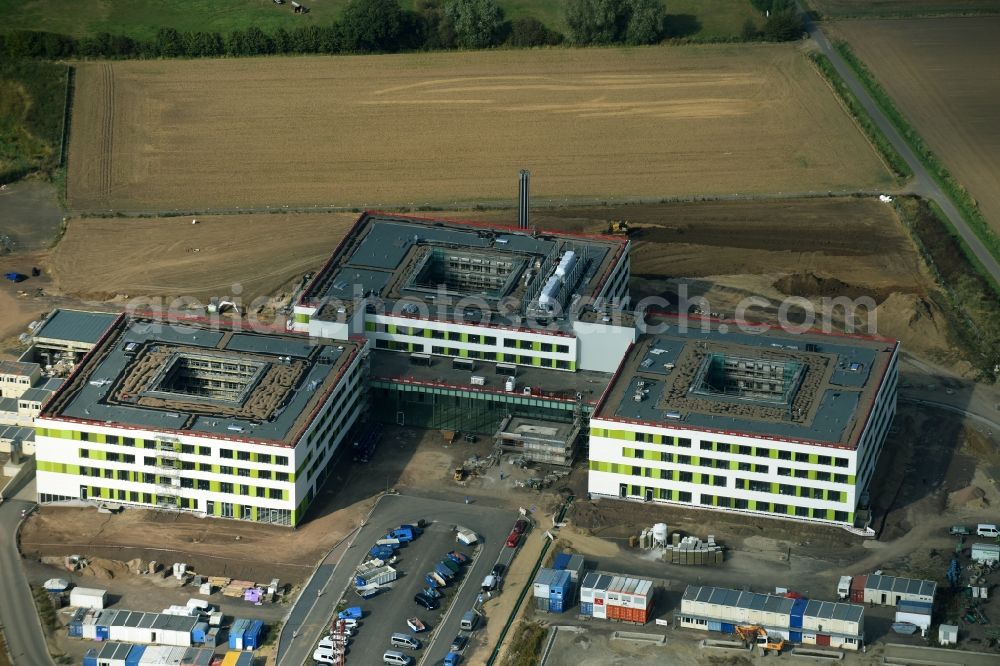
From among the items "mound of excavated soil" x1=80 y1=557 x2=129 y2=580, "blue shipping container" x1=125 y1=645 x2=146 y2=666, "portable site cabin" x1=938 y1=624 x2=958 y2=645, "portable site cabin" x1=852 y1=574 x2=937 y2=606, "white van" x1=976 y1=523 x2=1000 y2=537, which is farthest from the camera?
"white van" x1=976 y1=523 x2=1000 y2=537

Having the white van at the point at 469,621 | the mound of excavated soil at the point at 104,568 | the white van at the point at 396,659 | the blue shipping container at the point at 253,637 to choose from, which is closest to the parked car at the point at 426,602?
the white van at the point at 469,621

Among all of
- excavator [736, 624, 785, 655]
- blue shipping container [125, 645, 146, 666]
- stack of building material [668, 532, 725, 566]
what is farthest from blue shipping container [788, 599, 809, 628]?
blue shipping container [125, 645, 146, 666]

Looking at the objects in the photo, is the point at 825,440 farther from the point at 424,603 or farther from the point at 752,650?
the point at 424,603

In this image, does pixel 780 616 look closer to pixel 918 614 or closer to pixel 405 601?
pixel 918 614

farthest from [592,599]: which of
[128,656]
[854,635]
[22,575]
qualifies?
[22,575]

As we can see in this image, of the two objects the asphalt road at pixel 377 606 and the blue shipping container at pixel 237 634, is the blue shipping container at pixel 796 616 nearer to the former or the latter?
the asphalt road at pixel 377 606

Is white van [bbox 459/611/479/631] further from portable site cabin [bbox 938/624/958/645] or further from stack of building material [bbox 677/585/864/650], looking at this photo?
portable site cabin [bbox 938/624/958/645]
